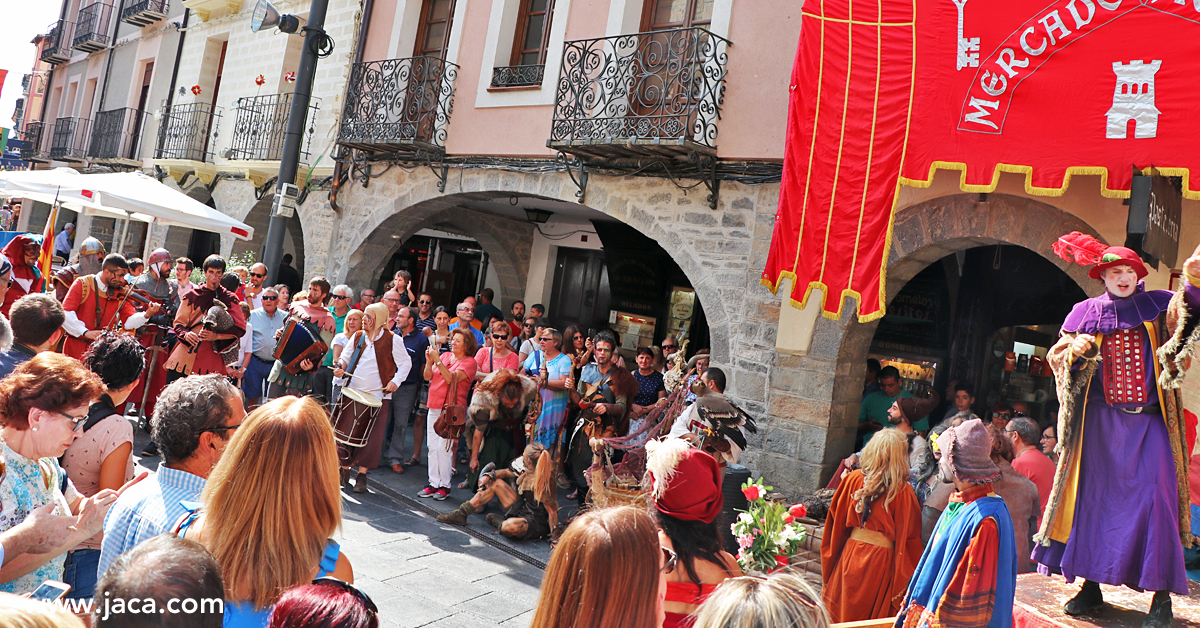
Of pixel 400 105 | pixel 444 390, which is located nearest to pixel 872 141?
pixel 444 390

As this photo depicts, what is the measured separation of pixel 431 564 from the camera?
5574 millimetres

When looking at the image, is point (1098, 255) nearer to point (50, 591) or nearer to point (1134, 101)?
point (1134, 101)

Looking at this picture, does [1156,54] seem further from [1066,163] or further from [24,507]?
[24,507]

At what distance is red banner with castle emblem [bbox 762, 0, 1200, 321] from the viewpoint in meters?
5.18

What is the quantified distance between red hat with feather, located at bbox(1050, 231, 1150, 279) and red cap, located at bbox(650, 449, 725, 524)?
2.16 metres

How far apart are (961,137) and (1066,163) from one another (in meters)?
0.74

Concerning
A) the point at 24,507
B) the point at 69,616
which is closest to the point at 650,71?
the point at 24,507

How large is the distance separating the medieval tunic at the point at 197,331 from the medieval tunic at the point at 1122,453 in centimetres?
641

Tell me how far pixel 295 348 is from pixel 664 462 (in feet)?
17.9

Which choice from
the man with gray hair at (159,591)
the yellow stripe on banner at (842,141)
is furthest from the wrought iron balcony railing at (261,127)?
the man with gray hair at (159,591)

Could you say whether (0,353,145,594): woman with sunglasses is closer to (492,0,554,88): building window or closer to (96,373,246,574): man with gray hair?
(96,373,246,574): man with gray hair

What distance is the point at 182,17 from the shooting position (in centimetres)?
1675

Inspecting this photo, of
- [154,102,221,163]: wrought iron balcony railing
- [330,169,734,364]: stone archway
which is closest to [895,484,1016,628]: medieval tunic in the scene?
[330,169,734,364]: stone archway

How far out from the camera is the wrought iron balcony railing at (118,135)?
17688 mm
